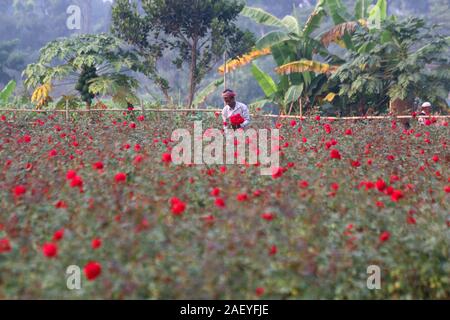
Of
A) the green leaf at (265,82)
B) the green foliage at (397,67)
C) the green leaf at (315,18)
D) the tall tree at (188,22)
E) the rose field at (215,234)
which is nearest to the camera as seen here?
the rose field at (215,234)

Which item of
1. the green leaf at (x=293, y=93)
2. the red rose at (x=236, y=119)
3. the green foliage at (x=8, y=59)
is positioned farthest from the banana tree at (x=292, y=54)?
the green foliage at (x=8, y=59)

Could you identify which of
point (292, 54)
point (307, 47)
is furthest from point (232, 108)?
point (292, 54)

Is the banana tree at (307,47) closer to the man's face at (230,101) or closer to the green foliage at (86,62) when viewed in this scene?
the green foliage at (86,62)

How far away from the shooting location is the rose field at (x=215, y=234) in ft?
9.04

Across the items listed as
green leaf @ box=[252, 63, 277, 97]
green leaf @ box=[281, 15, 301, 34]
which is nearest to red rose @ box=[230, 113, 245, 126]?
green leaf @ box=[252, 63, 277, 97]

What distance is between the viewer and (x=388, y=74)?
1490cm

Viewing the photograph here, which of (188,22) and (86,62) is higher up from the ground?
(188,22)

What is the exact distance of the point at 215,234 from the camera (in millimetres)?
3020

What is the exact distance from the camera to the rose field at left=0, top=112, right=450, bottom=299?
275cm

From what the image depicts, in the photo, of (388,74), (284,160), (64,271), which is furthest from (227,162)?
(388,74)

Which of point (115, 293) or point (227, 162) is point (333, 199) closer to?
point (227, 162)

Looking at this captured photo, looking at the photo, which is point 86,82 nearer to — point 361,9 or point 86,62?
point 86,62

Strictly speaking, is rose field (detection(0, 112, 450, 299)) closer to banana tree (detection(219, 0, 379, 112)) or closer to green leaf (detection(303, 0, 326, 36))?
banana tree (detection(219, 0, 379, 112))

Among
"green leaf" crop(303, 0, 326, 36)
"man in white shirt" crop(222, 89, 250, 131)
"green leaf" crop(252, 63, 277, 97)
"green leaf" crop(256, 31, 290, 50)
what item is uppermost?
"green leaf" crop(303, 0, 326, 36)
